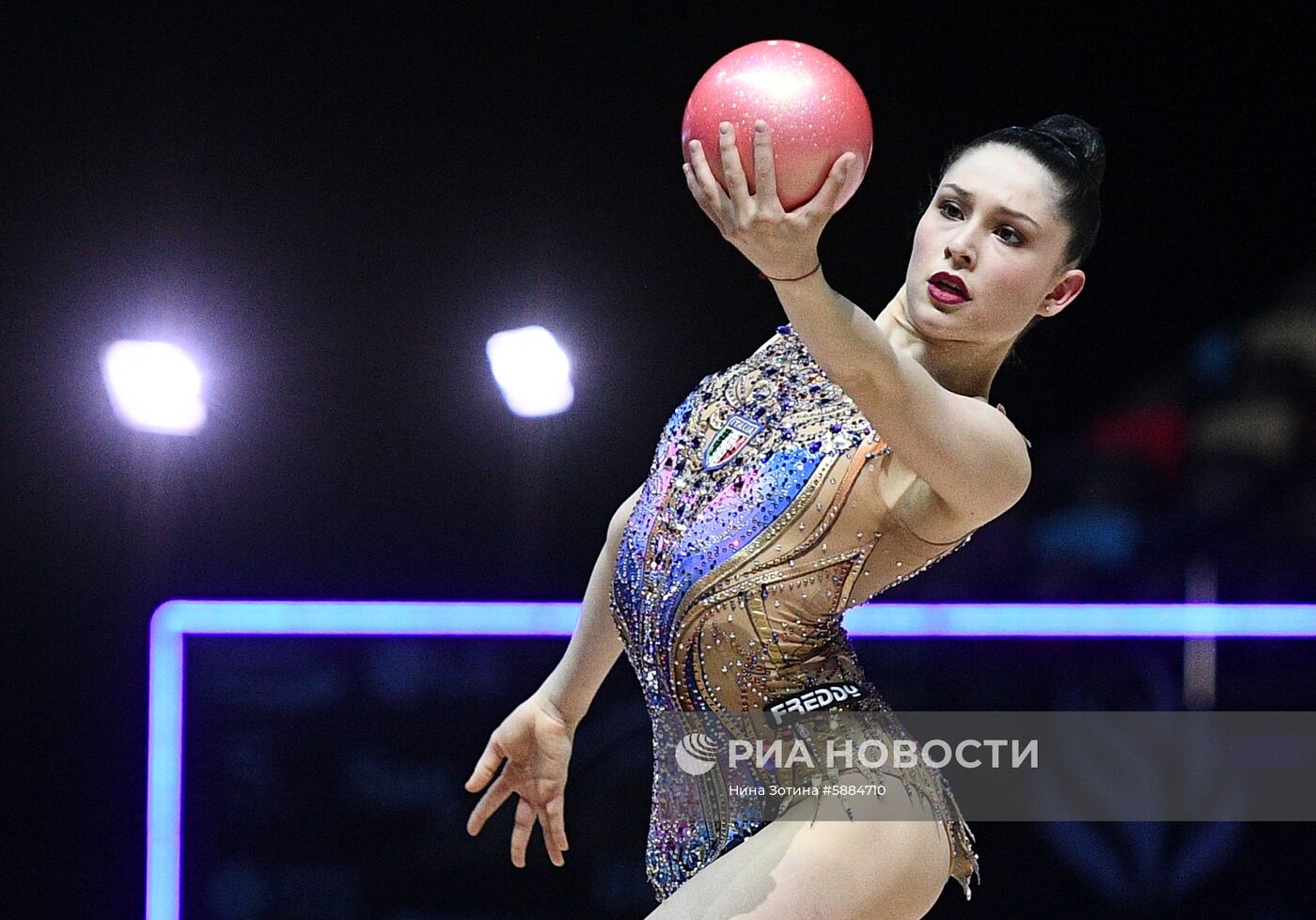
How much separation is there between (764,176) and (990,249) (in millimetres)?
402

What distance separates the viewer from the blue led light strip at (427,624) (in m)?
2.86

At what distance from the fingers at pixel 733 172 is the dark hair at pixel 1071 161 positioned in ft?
1.50

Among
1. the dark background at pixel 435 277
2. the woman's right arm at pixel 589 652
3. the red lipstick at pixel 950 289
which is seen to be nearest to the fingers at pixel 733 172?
the red lipstick at pixel 950 289

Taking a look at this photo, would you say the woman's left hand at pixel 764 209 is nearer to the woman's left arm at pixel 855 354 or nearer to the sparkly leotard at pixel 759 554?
the woman's left arm at pixel 855 354

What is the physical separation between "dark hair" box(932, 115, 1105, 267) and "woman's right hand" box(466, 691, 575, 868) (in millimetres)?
814

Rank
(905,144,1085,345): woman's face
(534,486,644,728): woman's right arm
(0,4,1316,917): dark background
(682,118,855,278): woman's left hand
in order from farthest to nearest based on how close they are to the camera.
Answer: (0,4,1316,917): dark background < (534,486,644,728): woman's right arm < (905,144,1085,345): woman's face < (682,118,855,278): woman's left hand

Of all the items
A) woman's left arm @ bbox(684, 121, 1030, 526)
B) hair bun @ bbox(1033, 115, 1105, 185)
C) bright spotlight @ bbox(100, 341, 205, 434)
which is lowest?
bright spotlight @ bbox(100, 341, 205, 434)

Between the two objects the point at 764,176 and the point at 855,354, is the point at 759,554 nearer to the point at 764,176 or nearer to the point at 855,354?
the point at 855,354

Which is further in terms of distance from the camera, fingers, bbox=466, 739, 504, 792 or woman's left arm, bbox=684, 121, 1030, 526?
fingers, bbox=466, 739, 504, 792

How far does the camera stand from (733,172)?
130cm

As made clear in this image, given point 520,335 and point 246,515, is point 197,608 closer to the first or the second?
point 246,515

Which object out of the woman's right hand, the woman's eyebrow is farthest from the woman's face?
the woman's right hand

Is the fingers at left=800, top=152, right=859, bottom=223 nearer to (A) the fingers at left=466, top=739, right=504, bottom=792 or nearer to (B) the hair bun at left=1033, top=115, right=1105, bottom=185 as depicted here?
(B) the hair bun at left=1033, top=115, right=1105, bottom=185

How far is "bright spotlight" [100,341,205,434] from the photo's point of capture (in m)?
2.88
